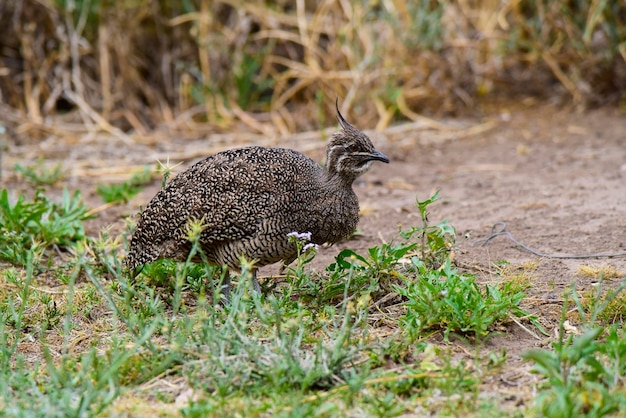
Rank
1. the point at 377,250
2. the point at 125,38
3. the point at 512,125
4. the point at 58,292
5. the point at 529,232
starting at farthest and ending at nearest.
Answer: the point at 125,38 → the point at 512,125 → the point at 529,232 → the point at 58,292 → the point at 377,250

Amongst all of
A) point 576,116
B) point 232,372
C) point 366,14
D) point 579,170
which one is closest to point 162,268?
point 232,372

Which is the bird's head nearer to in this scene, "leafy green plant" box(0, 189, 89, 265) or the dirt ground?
the dirt ground

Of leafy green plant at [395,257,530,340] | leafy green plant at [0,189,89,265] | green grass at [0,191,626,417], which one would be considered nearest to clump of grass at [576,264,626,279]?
green grass at [0,191,626,417]

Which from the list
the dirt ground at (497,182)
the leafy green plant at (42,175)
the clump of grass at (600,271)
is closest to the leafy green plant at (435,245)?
the dirt ground at (497,182)

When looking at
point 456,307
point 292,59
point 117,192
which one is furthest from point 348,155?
point 292,59

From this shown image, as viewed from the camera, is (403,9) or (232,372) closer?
(232,372)

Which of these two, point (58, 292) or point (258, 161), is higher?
point (258, 161)

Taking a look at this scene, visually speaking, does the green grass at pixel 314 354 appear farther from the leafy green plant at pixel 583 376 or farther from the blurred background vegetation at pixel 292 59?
the blurred background vegetation at pixel 292 59

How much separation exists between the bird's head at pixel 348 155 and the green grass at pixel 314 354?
18.6 inches

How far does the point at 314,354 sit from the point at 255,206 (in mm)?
1089

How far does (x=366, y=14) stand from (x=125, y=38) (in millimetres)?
2858

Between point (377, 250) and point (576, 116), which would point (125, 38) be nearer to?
point (576, 116)

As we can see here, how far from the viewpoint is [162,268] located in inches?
196

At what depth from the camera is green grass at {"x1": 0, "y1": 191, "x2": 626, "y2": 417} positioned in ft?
10.7
